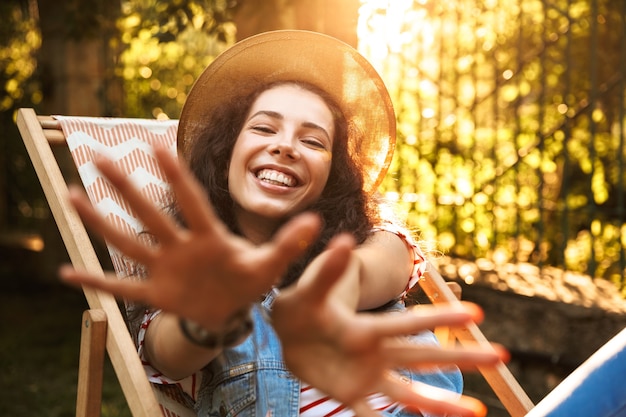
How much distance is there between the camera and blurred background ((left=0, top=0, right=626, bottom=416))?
152 inches

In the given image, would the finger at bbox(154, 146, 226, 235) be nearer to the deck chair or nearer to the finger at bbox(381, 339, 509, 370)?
the finger at bbox(381, 339, 509, 370)

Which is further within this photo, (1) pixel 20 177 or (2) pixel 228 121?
(1) pixel 20 177

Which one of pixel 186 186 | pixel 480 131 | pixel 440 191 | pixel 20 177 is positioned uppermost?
pixel 186 186

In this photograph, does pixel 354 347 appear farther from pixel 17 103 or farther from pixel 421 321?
pixel 17 103

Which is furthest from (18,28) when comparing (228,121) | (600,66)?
(228,121)

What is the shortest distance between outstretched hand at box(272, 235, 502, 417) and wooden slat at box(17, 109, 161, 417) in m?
0.77

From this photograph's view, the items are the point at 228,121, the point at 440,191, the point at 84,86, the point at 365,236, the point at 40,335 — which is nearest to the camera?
the point at 365,236

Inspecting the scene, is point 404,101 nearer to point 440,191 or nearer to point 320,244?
point 440,191

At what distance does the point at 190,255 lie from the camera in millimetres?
1088

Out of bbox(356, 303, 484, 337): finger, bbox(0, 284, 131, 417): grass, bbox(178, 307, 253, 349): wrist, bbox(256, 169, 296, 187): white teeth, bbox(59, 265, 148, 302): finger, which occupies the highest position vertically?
bbox(59, 265, 148, 302): finger

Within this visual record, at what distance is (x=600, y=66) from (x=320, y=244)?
11.9ft

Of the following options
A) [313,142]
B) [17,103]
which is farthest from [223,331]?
[17,103]

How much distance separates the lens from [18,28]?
6.43m

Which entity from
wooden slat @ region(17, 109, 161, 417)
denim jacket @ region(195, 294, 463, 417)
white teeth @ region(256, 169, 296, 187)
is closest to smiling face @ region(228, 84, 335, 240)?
white teeth @ region(256, 169, 296, 187)
